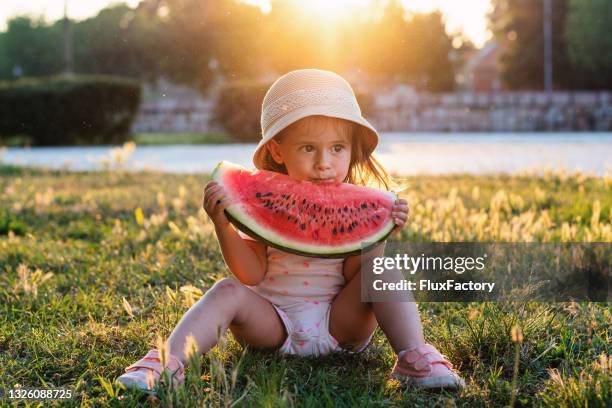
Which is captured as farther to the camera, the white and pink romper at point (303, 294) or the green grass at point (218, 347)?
the white and pink romper at point (303, 294)

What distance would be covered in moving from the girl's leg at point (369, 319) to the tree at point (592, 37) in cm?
3333

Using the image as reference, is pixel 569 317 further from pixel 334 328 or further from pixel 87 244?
pixel 87 244

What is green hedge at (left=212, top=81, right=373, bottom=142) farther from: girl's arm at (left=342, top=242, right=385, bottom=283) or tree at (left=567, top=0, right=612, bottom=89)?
tree at (left=567, top=0, right=612, bottom=89)

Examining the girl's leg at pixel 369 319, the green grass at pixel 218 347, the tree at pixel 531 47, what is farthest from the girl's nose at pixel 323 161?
the tree at pixel 531 47

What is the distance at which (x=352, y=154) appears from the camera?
2.95m

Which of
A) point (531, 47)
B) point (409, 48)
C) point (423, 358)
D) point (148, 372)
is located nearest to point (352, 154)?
point (423, 358)

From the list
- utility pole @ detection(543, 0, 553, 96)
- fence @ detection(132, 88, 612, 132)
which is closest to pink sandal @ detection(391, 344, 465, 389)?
fence @ detection(132, 88, 612, 132)

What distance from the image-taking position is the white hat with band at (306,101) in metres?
2.56

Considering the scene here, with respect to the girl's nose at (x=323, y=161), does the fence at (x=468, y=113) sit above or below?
below

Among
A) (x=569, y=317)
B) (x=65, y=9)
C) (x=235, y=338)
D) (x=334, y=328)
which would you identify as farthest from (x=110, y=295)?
(x=65, y=9)

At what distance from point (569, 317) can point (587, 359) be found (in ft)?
1.92

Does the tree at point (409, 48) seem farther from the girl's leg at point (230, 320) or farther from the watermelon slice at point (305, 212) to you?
the girl's leg at point (230, 320)

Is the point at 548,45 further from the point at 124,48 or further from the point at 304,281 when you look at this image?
the point at 304,281

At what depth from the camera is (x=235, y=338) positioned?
8.63 ft
